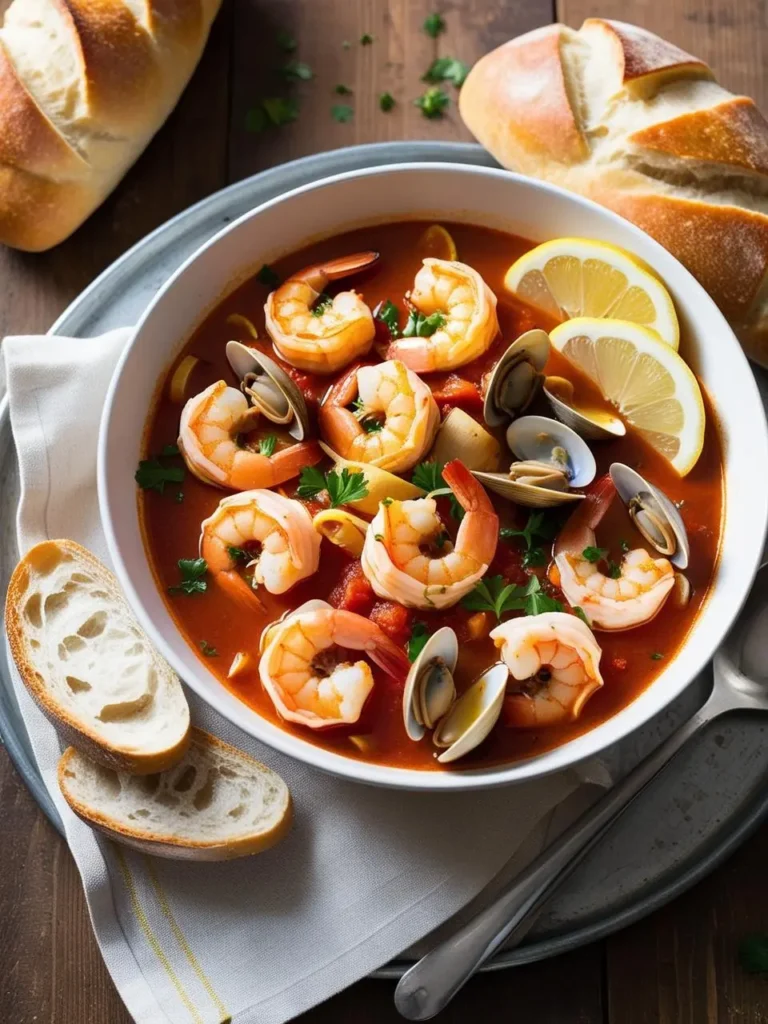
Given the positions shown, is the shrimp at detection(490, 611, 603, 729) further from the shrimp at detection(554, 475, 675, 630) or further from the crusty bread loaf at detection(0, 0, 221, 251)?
the crusty bread loaf at detection(0, 0, 221, 251)

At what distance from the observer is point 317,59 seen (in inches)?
161

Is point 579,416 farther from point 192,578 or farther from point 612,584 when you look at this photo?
point 192,578

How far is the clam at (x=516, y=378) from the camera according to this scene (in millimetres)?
3146

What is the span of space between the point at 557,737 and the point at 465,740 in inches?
12.1

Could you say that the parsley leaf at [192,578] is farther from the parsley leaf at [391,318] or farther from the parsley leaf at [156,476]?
the parsley leaf at [391,318]

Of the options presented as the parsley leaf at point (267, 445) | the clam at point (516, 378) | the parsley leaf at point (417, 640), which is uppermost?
the clam at point (516, 378)

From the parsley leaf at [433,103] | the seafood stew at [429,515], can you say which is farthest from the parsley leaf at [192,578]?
the parsley leaf at [433,103]

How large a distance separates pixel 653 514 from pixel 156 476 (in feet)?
4.78

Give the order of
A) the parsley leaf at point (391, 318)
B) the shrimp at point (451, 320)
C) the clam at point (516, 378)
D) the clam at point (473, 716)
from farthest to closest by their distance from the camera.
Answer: the parsley leaf at point (391, 318) < the shrimp at point (451, 320) < the clam at point (516, 378) < the clam at point (473, 716)

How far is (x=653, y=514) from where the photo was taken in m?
3.10

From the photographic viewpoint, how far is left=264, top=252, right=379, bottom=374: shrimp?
10.7ft

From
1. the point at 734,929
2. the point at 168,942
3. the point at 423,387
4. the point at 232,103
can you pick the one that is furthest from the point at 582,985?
the point at 232,103

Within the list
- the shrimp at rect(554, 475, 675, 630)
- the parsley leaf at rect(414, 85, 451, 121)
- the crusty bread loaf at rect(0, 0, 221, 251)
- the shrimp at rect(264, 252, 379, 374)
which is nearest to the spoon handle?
the shrimp at rect(554, 475, 675, 630)

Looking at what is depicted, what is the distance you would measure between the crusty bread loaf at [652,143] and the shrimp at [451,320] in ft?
1.81
